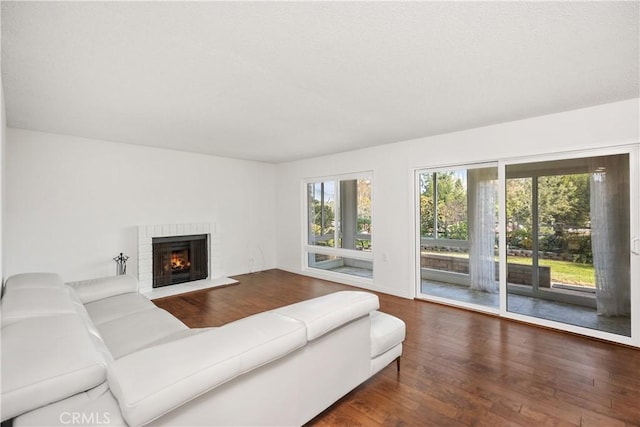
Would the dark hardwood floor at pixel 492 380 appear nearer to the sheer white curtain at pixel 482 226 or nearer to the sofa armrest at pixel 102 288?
the sofa armrest at pixel 102 288

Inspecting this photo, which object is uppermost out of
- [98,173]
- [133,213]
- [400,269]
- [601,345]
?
[98,173]

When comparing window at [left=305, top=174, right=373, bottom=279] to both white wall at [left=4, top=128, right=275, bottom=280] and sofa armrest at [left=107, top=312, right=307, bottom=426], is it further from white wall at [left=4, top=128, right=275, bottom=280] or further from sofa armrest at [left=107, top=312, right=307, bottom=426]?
sofa armrest at [left=107, top=312, right=307, bottom=426]

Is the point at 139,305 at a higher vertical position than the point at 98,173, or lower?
lower

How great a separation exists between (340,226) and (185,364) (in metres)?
4.72

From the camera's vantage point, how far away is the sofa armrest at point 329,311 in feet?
5.48

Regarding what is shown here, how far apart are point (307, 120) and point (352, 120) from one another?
52 centimetres

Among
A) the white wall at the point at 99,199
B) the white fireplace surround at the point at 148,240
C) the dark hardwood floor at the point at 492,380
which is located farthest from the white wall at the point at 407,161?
the white fireplace surround at the point at 148,240

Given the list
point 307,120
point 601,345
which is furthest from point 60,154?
point 601,345

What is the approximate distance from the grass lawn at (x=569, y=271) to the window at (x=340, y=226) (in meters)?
2.41

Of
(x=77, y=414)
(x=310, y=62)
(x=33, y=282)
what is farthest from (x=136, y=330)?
(x=310, y=62)

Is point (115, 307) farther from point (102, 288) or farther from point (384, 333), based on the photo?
point (384, 333)

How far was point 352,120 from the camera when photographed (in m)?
3.47

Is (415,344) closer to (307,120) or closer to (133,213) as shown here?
(307,120)

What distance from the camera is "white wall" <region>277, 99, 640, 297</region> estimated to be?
3.05 meters
